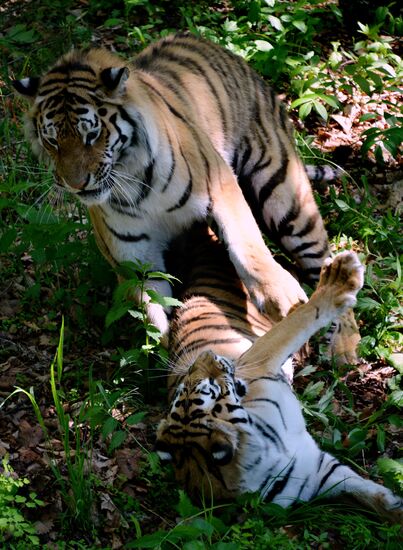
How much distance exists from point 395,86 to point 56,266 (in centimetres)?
266

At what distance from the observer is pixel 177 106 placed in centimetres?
438

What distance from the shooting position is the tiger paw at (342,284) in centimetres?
382

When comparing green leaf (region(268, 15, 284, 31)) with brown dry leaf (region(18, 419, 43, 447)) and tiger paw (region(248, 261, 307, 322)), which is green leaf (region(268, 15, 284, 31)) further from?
brown dry leaf (region(18, 419, 43, 447))

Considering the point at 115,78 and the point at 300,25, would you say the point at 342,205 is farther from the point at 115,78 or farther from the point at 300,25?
the point at 115,78

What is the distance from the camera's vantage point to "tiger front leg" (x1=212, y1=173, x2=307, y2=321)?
13.4 ft

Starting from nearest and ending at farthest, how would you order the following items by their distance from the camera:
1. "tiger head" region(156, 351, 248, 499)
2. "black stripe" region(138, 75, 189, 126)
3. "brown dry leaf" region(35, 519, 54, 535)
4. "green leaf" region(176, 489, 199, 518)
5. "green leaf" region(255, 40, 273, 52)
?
1. "green leaf" region(176, 489, 199, 518)
2. "tiger head" region(156, 351, 248, 499)
3. "brown dry leaf" region(35, 519, 54, 535)
4. "black stripe" region(138, 75, 189, 126)
5. "green leaf" region(255, 40, 273, 52)

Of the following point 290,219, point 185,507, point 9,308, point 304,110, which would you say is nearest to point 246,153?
point 290,219

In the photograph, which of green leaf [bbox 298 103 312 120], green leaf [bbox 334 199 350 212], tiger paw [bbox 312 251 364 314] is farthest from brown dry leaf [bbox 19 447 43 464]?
green leaf [bbox 298 103 312 120]

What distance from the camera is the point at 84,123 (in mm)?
3764

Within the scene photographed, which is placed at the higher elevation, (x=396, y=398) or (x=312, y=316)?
(x=312, y=316)

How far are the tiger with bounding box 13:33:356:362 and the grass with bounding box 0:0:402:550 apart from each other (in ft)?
1.03

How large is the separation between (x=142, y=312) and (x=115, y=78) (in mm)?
1055

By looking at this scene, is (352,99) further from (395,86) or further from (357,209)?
(357,209)

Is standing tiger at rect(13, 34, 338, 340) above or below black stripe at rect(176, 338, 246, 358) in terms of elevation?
above
